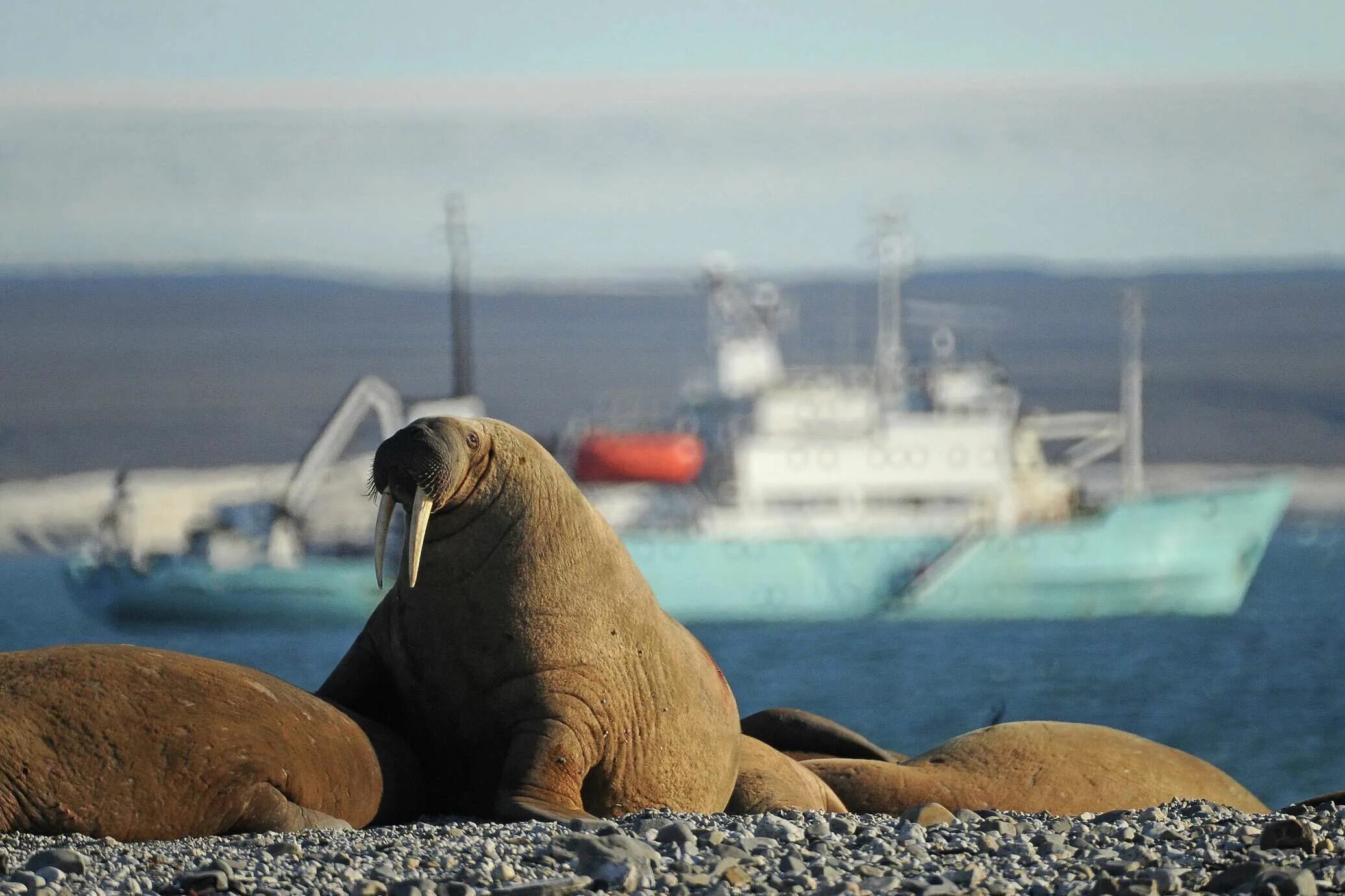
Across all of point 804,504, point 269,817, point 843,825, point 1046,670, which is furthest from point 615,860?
point 804,504

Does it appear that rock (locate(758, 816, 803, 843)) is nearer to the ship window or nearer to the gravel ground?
the gravel ground

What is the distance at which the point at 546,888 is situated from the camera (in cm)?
488

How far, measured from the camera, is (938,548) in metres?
54.2

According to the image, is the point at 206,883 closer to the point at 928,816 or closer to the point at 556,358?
the point at 928,816

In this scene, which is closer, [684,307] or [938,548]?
[938,548]

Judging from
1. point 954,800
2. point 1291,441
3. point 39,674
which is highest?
point 39,674

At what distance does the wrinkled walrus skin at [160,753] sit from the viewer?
5.95 m

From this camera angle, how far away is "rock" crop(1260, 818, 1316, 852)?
549 centimetres

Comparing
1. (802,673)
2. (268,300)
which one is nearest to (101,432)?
(268,300)

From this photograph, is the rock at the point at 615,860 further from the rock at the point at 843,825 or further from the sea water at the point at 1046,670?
the sea water at the point at 1046,670

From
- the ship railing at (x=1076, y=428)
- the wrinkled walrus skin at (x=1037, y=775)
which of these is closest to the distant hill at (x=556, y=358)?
the ship railing at (x=1076, y=428)

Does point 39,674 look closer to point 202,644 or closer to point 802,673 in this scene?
point 802,673

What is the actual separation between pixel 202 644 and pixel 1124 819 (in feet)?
166

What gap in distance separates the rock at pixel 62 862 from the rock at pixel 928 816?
2400 millimetres
